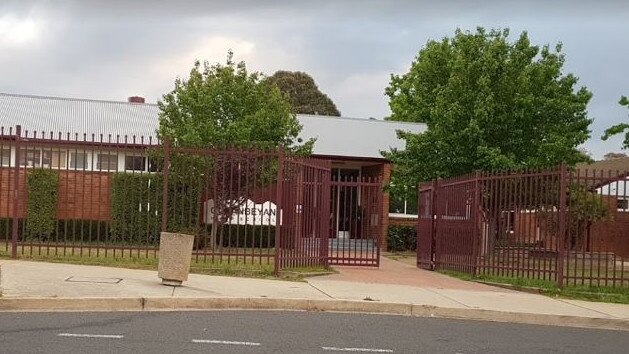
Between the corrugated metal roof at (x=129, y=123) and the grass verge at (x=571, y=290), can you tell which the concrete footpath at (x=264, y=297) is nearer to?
the grass verge at (x=571, y=290)

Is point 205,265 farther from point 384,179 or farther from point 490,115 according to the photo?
point 384,179

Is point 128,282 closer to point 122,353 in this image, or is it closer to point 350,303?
point 350,303

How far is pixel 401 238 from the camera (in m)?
29.1

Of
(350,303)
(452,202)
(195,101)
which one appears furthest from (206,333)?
(195,101)

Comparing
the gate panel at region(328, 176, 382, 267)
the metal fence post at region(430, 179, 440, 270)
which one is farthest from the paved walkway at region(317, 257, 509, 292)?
the metal fence post at region(430, 179, 440, 270)

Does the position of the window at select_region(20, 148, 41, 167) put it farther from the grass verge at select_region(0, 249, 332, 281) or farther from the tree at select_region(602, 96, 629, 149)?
the tree at select_region(602, 96, 629, 149)

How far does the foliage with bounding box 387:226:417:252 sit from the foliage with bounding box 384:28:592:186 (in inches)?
135

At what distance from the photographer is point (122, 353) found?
286 inches

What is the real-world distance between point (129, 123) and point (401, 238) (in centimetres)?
1154

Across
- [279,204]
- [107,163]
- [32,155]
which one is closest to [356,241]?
[279,204]

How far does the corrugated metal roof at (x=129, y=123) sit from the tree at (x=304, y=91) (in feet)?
93.7

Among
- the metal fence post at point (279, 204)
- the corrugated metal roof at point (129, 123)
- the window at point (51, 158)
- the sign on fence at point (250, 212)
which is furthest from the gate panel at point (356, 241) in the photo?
the corrugated metal roof at point (129, 123)

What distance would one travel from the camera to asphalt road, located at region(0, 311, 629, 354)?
775cm

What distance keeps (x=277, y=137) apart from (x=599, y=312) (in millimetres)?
13858
